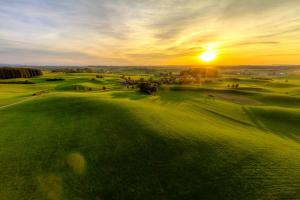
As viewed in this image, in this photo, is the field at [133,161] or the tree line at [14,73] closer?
the field at [133,161]

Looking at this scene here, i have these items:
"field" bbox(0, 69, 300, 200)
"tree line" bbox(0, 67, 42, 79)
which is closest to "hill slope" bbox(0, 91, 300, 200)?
"field" bbox(0, 69, 300, 200)

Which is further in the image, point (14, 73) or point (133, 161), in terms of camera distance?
point (14, 73)

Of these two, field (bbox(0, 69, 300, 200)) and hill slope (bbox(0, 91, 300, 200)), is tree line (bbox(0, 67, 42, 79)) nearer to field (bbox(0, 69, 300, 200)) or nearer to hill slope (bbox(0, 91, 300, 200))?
field (bbox(0, 69, 300, 200))

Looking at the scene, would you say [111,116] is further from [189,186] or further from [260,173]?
[260,173]

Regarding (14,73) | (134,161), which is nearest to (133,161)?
(134,161)

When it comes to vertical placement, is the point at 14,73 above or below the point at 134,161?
below

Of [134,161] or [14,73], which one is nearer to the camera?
[134,161]

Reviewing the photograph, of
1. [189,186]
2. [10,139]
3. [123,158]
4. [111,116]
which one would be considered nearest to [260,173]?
[189,186]

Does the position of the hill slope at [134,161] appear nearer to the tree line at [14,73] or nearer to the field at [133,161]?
the field at [133,161]

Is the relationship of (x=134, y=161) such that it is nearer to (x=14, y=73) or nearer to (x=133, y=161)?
(x=133, y=161)

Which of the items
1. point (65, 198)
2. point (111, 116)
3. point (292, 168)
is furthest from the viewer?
point (111, 116)

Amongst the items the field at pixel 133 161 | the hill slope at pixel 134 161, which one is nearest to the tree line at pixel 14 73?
the field at pixel 133 161
